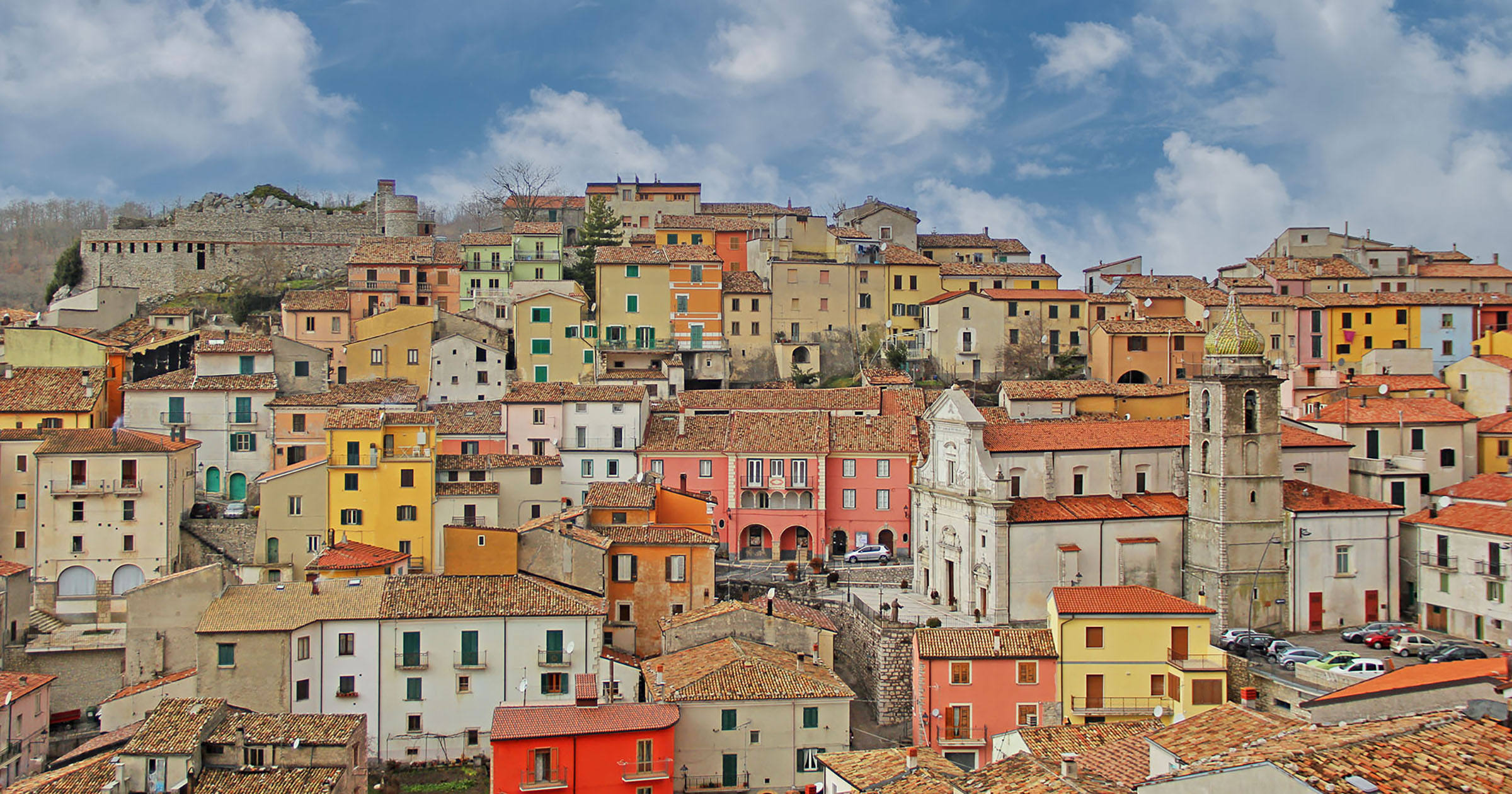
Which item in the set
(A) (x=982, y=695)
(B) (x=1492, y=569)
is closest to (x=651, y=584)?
(A) (x=982, y=695)

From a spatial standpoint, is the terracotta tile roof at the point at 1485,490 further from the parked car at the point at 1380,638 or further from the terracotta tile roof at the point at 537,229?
the terracotta tile roof at the point at 537,229

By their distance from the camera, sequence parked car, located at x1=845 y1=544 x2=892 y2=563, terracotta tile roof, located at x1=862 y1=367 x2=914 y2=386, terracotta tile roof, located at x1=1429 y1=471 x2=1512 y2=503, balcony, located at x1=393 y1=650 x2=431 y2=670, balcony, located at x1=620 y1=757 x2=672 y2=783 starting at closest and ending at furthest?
balcony, located at x1=620 y1=757 x2=672 y2=783 → balcony, located at x1=393 y1=650 x2=431 y2=670 → terracotta tile roof, located at x1=1429 y1=471 x2=1512 y2=503 → parked car, located at x1=845 y1=544 x2=892 y2=563 → terracotta tile roof, located at x1=862 y1=367 x2=914 y2=386

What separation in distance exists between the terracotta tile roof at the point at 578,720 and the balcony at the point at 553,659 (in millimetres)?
4070

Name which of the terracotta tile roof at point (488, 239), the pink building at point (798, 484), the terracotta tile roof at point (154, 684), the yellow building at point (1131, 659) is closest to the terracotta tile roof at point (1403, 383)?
the pink building at point (798, 484)

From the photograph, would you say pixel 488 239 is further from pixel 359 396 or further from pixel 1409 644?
pixel 1409 644

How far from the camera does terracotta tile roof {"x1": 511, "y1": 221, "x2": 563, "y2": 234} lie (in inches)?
2776

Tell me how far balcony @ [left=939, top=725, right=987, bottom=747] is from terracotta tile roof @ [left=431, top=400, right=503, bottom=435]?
24725mm

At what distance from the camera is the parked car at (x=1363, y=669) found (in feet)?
113

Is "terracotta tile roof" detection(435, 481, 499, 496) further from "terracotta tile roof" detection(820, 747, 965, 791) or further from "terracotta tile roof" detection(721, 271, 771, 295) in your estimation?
"terracotta tile roof" detection(820, 747, 965, 791)

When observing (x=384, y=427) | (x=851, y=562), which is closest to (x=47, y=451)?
(x=384, y=427)

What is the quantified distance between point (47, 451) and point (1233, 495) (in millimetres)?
41186

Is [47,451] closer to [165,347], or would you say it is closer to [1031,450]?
[165,347]

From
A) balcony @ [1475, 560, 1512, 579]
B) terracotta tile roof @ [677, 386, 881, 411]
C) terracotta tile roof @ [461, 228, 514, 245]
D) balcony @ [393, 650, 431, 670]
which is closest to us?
balcony @ [393, 650, 431, 670]

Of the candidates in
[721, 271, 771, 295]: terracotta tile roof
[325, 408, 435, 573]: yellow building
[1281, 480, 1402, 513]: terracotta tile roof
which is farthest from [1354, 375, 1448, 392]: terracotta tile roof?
[325, 408, 435, 573]: yellow building
